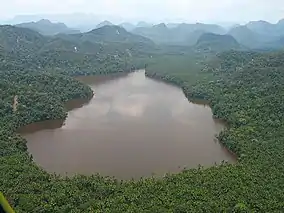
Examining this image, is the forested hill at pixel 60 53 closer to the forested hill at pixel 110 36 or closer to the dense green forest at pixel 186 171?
the dense green forest at pixel 186 171

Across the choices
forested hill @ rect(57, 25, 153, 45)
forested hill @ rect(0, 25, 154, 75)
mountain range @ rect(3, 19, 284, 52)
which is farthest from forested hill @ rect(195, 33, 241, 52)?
forested hill @ rect(0, 25, 154, 75)

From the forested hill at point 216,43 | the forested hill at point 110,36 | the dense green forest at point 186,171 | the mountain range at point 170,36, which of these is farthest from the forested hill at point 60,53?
the forested hill at point 216,43

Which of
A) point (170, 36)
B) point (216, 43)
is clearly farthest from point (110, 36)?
point (170, 36)

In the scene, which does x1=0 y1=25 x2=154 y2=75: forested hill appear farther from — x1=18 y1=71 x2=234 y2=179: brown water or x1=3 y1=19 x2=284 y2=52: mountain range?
x1=18 y1=71 x2=234 y2=179: brown water

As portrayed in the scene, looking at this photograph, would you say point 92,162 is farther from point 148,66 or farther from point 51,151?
point 148,66

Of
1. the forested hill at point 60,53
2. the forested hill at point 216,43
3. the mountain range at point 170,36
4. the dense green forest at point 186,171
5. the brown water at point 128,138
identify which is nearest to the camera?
the dense green forest at point 186,171

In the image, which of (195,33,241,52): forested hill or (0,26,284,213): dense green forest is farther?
(195,33,241,52): forested hill

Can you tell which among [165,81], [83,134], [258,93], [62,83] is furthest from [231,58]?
[83,134]
